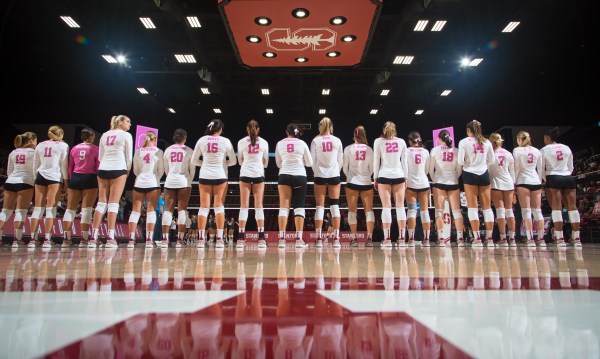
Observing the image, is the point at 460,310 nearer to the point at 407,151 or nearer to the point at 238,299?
the point at 238,299

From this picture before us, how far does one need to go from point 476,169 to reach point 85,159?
616 centimetres

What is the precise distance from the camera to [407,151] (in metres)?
6.13

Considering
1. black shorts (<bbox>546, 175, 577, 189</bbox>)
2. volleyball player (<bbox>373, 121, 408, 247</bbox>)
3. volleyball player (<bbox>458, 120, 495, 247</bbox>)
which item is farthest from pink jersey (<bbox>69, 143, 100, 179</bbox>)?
black shorts (<bbox>546, 175, 577, 189</bbox>)

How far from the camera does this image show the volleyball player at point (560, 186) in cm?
597

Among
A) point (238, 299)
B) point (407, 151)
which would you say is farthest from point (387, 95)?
point (238, 299)

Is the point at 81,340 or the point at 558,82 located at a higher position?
the point at 558,82

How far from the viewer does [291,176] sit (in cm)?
541

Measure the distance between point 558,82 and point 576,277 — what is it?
42.5 feet

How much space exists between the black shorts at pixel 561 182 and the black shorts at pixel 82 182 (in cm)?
751

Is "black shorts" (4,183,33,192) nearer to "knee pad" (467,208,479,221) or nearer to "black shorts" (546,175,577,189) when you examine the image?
"knee pad" (467,208,479,221)

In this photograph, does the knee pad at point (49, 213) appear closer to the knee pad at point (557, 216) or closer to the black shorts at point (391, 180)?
the black shorts at point (391, 180)

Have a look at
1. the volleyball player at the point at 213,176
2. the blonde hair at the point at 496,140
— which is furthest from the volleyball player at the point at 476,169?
the volleyball player at the point at 213,176

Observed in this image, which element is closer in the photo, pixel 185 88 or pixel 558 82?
pixel 558 82

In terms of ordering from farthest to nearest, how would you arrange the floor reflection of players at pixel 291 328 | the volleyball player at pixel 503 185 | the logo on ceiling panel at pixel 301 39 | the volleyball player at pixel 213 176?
the logo on ceiling panel at pixel 301 39, the volleyball player at pixel 503 185, the volleyball player at pixel 213 176, the floor reflection of players at pixel 291 328
